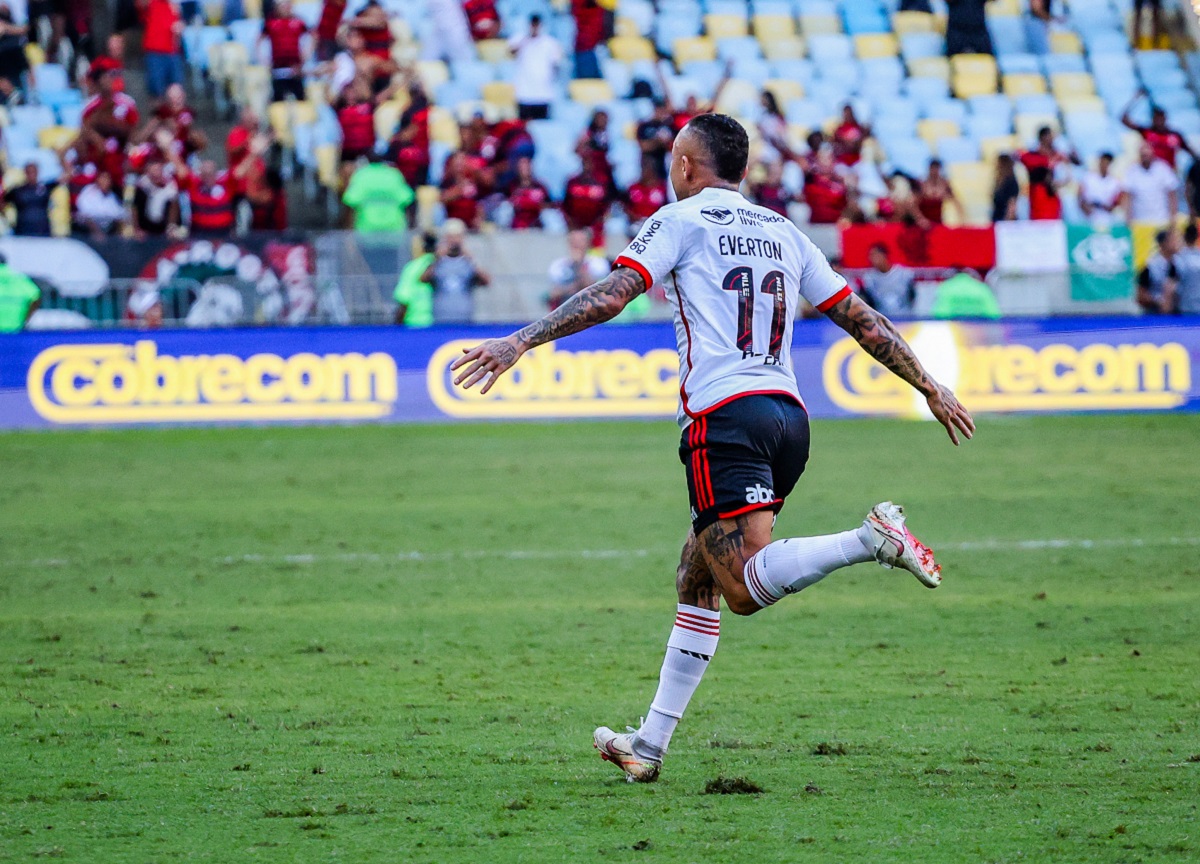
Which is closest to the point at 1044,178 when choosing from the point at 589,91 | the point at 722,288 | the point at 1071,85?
the point at 1071,85

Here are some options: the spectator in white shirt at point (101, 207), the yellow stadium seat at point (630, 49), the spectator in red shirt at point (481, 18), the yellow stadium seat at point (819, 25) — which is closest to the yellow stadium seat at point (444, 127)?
the spectator in red shirt at point (481, 18)

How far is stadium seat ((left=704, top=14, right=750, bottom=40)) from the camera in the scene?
85.4ft

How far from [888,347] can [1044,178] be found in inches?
686

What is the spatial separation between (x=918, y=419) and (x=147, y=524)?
931 centimetres

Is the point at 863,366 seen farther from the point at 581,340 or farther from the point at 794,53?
the point at 794,53

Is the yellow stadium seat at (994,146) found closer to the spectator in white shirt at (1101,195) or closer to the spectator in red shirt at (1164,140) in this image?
the spectator in red shirt at (1164,140)

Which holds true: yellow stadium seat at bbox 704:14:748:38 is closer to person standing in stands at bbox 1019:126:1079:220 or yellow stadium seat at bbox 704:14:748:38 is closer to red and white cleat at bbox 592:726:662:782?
person standing in stands at bbox 1019:126:1079:220

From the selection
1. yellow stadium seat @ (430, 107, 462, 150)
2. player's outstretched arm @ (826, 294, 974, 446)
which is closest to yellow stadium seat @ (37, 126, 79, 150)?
yellow stadium seat @ (430, 107, 462, 150)

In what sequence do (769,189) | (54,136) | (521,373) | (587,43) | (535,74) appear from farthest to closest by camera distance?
(587,43)
(535,74)
(54,136)
(769,189)
(521,373)

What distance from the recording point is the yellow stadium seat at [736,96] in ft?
79.0

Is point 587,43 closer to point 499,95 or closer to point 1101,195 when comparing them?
point 499,95

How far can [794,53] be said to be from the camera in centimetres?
2600

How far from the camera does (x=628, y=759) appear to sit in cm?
498

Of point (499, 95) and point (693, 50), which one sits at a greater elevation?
point (693, 50)
